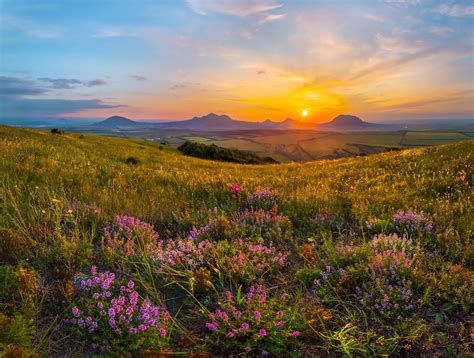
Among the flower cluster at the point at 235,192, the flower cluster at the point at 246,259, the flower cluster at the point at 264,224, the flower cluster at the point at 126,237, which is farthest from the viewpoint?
the flower cluster at the point at 235,192

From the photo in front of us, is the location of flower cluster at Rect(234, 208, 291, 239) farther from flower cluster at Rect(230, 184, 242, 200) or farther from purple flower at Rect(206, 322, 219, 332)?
purple flower at Rect(206, 322, 219, 332)

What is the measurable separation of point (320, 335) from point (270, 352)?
1.67 feet

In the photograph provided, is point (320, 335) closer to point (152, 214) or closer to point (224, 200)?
point (152, 214)

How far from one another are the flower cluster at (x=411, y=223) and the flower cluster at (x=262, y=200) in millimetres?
2297

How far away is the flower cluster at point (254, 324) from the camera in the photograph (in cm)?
304

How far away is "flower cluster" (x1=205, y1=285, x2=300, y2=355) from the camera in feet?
9.97

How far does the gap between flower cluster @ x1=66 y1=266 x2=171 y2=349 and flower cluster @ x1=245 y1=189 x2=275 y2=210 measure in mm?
3380

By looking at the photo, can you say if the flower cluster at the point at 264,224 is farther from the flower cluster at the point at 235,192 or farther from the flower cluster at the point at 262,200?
the flower cluster at the point at 235,192

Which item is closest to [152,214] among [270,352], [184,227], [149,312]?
[184,227]

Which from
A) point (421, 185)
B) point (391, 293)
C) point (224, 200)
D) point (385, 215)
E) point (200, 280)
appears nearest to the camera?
point (391, 293)

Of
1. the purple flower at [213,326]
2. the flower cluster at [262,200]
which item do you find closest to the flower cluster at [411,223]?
the flower cluster at [262,200]

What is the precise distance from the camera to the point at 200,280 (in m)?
3.85

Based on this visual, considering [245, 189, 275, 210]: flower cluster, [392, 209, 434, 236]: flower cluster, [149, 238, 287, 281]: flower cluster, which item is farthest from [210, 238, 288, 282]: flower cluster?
[392, 209, 434, 236]: flower cluster

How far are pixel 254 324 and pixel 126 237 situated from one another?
281 centimetres
